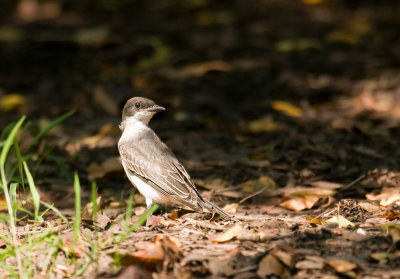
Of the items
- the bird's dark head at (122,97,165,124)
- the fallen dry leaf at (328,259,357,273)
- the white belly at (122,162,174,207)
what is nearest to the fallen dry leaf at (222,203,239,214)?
the white belly at (122,162,174,207)

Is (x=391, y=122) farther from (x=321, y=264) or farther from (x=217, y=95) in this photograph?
(x=321, y=264)

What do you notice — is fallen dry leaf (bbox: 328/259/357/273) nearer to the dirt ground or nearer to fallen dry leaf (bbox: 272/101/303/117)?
the dirt ground

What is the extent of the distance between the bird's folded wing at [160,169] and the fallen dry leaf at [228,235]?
105 centimetres

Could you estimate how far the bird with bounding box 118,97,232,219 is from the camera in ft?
21.2

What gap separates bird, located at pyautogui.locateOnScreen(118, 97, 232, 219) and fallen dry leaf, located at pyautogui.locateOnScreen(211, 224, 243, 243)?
821 millimetres

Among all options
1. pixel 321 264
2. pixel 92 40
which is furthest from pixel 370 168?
pixel 92 40

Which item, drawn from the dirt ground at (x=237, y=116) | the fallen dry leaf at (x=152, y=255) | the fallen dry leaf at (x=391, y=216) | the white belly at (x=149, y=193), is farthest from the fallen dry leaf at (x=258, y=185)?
the fallen dry leaf at (x=152, y=255)

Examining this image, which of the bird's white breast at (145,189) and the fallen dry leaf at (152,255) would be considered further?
the bird's white breast at (145,189)

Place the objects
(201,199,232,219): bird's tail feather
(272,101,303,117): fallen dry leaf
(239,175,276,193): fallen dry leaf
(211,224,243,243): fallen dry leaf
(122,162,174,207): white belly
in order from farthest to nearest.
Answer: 1. (272,101,303,117): fallen dry leaf
2. (239,175,276,193): fallen dry leaf
3. (122,162,174,207): white belly
4. (201,199,232,219): bird's tail feather
5. (211,224,243,243): fallen dry leaf

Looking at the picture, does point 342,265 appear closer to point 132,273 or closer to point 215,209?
point 132,273

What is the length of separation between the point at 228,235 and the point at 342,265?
100 cm

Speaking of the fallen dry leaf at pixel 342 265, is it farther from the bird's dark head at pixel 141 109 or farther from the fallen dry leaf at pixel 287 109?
the fallen dry leaf at pixel 287 109

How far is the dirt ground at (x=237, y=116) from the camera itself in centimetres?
504

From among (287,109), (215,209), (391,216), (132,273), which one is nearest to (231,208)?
(215,209)
